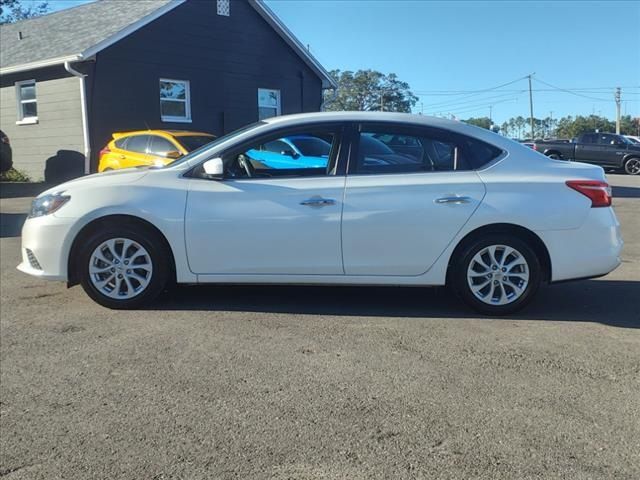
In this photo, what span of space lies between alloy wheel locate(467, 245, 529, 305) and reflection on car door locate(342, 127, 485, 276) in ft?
1.07

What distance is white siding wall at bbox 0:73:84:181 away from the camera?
16.7 metres

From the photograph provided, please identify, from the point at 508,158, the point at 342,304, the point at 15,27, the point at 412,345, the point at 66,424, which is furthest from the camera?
the point at 15,27

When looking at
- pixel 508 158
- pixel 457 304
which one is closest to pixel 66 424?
pixel 457 304

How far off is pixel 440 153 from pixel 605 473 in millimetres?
2909

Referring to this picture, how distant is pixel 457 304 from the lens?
5.33 metres

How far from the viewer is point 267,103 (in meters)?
21.1

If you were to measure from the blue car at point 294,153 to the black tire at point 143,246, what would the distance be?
1083mm

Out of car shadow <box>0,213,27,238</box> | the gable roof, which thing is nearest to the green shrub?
the gable roof

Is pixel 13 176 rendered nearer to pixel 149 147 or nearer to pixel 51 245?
pixel 149 147

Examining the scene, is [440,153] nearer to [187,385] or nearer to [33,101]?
[187,385]

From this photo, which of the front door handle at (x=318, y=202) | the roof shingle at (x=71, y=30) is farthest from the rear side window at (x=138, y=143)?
the front door handle at (x=318, y=202)

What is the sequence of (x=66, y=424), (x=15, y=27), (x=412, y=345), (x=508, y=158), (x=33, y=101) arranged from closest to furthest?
(x=66, y=424), (x=412, y=345), (x=508, y=158), (x=33, y=101), (x=15, y=27)

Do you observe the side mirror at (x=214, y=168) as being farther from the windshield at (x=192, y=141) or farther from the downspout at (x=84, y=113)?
the downspout at (x=84, y=113)

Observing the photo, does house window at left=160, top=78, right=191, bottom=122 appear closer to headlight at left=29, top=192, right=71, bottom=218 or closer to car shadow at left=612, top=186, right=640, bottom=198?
car shadow at left=612, top=186, right=640, bottom=198
